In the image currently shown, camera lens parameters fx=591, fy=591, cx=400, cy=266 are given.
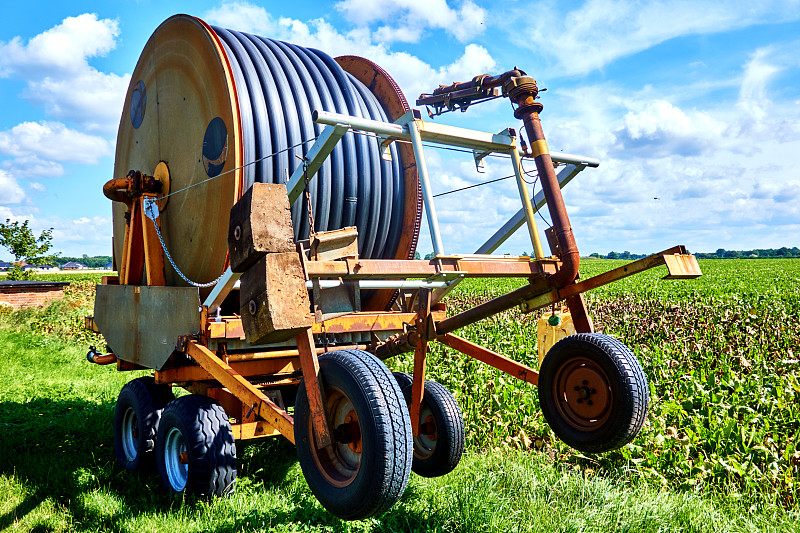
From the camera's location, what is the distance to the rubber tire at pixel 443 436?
4.05 m

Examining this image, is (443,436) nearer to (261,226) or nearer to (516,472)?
(516,472)

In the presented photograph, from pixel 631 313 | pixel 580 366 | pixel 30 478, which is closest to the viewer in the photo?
pixel 580 366

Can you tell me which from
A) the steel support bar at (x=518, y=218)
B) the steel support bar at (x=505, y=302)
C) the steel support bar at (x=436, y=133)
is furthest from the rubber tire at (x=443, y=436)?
the steel support bar at (x=436, y=133)

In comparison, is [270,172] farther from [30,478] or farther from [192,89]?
[30,478]

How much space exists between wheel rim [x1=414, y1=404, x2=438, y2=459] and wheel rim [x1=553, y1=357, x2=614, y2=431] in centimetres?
113

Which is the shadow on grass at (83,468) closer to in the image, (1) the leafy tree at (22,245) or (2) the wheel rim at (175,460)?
(2) the wheel rim at (175,460)

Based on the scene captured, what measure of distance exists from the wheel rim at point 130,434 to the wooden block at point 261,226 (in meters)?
3.11

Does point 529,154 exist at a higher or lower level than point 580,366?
higher

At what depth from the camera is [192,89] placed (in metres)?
4.88

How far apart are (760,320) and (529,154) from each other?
884 cm

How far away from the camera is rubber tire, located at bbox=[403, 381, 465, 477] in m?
4.05

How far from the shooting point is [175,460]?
14.4ft

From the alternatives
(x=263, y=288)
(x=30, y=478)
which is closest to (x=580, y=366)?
(x=263, y=288)

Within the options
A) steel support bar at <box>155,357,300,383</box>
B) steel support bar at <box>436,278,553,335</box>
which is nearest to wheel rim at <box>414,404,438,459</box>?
steel support bar at <box>436,278,553,335</box>
